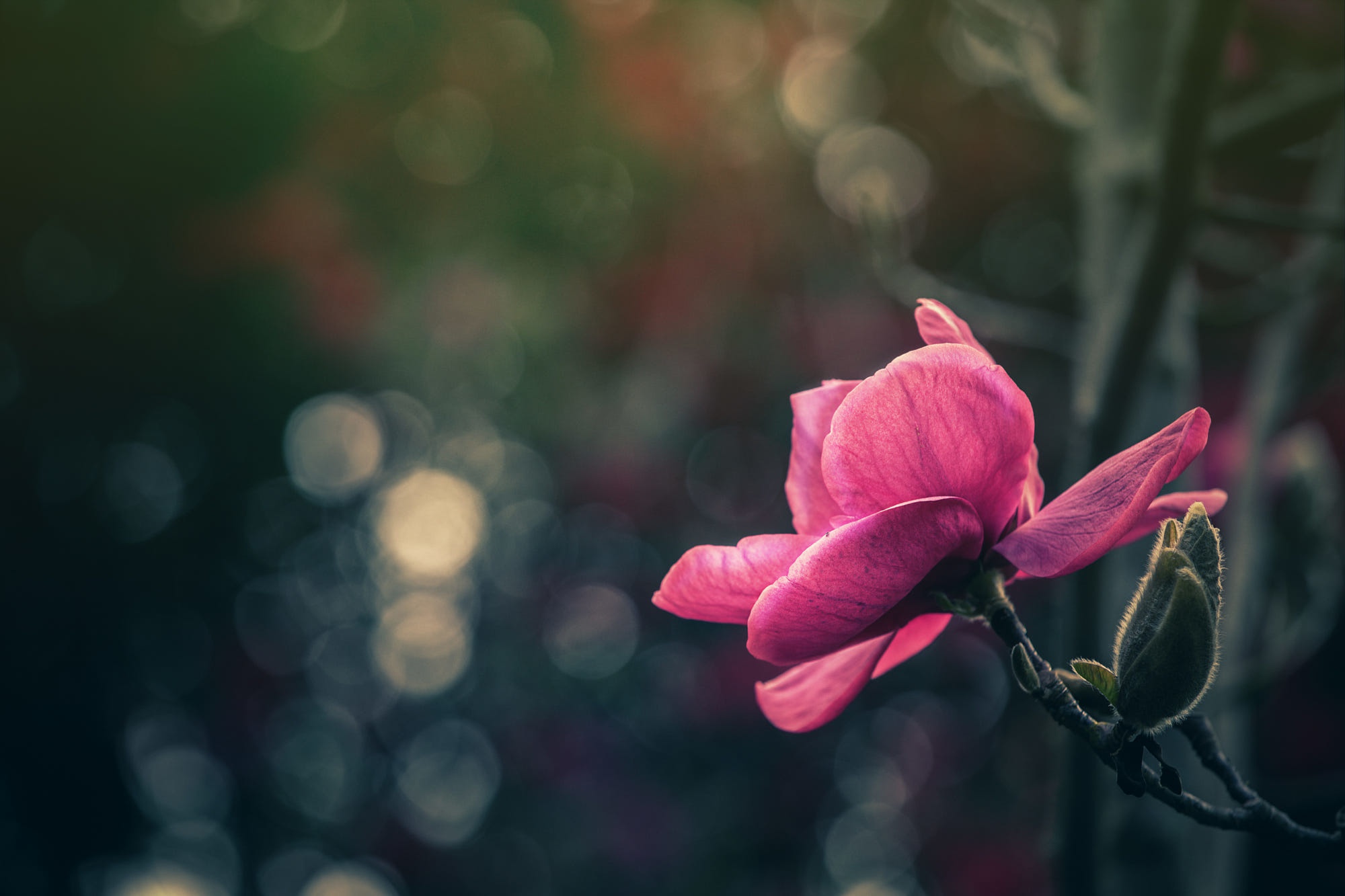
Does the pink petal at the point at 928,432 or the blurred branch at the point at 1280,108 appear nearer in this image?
the pink petal at the point at 928,432

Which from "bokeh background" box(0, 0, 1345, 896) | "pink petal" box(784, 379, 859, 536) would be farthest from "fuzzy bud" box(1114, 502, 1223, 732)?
"bokeh background" box(0, 0, 1345, 896)

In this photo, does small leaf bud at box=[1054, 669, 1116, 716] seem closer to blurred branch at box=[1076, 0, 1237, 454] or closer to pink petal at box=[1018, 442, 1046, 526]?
pink petal at box=[1018, 442, 1046, 526]

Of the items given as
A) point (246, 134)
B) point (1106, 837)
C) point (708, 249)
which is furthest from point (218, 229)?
point (1106, 837)

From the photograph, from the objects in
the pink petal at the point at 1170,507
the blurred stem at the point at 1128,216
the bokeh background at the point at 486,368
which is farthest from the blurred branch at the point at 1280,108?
the bokeh background at the point at 486,368

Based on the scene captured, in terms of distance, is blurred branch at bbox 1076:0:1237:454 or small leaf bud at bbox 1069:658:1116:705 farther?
blurred branch at bbox 1076:0:1237:454

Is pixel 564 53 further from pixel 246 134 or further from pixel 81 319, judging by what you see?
pixel 81 319

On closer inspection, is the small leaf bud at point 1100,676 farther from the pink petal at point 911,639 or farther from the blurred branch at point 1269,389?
the blurred branch at point 1269,389
